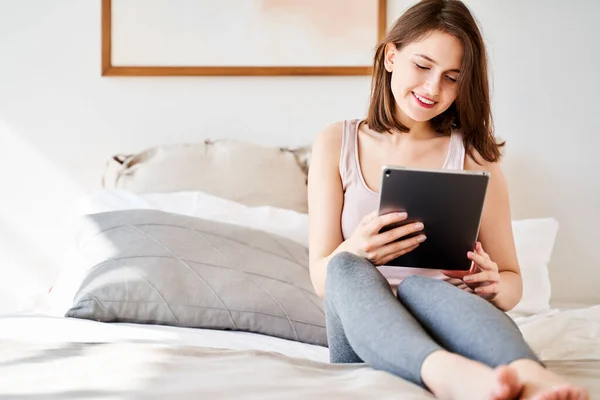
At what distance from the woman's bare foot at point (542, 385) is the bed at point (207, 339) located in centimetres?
13

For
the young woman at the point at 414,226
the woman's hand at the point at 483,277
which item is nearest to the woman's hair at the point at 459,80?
the young woman at the point at 414,226

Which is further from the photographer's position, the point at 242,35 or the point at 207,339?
the point at 242,35

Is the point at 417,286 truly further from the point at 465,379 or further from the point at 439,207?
the point at 465,379

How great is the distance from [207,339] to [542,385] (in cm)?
94

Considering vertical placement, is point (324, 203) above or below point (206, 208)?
above

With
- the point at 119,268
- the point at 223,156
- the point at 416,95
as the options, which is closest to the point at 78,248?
the point at 119,268

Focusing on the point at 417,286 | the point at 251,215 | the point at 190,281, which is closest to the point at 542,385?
the point at 417,286

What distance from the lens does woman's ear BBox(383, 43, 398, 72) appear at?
166cm

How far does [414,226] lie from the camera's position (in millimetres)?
1398

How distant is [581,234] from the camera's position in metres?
2.77

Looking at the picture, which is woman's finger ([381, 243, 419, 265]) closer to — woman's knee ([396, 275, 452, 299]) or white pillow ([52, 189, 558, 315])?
woman's knee ([396, 275, 452, 299])

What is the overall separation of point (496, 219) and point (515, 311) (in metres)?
0.71

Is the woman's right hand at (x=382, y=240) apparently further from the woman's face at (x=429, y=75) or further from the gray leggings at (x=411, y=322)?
the woman's face at (x=429, y=75)

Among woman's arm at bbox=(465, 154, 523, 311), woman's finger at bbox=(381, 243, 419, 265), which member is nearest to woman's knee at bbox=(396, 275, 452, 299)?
woman's finger at bbox=(381, 243, 419, 265)
